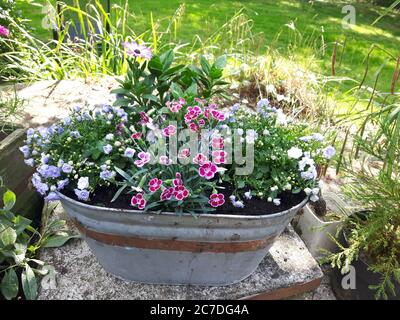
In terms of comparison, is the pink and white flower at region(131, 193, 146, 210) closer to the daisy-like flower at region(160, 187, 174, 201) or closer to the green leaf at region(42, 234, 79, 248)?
the daisy-like flower at region(160, 187, 174, 201)

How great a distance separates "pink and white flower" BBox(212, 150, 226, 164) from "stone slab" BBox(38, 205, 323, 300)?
56 centimetres

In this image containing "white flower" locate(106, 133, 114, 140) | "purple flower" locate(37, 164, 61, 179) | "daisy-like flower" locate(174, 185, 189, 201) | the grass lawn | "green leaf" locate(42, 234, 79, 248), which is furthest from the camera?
the grass lawn

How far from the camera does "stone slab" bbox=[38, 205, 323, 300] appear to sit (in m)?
1.56

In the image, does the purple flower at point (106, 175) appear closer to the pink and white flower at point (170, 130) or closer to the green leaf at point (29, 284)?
the pink and white flower at point (170, 130)

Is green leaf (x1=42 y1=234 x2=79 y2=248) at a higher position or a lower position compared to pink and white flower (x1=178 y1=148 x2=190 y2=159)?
lower

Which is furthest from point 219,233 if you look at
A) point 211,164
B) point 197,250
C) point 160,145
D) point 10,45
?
point 10,45

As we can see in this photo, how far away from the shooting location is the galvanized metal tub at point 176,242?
1.30 metres

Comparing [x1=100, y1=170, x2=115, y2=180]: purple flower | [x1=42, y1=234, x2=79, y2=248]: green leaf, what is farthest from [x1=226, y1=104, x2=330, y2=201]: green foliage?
[x1=42, y1=234, x2=79, y2=248]: green leaf

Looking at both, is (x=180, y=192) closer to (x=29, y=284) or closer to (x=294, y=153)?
(x=294, y=153)

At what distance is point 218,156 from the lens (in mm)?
1381

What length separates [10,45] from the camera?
3061mm
